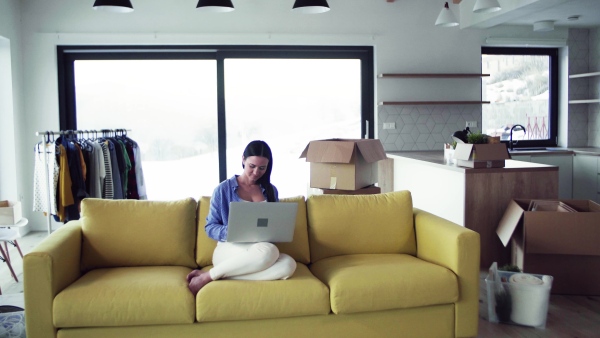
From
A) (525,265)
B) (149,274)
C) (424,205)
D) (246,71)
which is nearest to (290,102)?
(246,71)

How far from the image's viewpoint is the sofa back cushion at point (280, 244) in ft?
10.5

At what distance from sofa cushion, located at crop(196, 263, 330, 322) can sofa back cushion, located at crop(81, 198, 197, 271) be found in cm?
51

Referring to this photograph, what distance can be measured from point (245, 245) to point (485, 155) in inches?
81.6

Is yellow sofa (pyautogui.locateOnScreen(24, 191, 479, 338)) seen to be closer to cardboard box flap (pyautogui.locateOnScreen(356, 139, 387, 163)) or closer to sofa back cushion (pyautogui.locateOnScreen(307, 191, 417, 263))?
sofa back cushion (pyautogui.locateOnScreen(307, 191, 417, 263))

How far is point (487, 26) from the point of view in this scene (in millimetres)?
6488

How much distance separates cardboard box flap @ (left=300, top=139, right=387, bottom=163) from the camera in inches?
151

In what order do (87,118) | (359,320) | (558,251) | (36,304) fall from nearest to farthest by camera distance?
(36,304)
(359,320)
(558,251)
(87,118)

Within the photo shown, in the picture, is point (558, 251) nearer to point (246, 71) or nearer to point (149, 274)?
point (149, 274)

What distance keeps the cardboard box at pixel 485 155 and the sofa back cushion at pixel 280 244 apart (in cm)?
153

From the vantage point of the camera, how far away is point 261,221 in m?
2.86

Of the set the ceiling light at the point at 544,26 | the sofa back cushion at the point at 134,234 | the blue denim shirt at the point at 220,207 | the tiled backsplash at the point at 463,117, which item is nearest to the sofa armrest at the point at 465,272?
the blue denim shirt at the point at 220,207

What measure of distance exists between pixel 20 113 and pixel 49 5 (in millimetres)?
1156

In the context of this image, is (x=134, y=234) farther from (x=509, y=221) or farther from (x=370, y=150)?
(x=509, y=221)

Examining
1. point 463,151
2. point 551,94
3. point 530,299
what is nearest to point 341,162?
point 463,151
